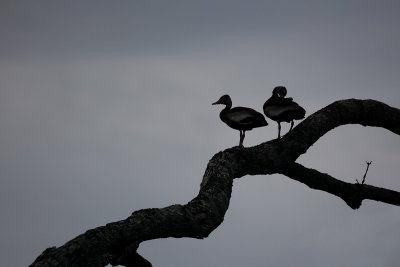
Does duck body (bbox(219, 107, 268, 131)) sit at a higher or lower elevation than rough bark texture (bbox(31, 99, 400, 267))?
higher

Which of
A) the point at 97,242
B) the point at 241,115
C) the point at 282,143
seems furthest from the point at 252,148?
the point at 97,242

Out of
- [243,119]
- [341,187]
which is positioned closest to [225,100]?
[243,119]

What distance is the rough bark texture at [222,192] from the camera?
25.8 feet

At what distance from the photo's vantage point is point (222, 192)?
32.2 ft

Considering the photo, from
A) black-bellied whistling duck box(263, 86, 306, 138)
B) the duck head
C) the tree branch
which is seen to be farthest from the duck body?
the duck head

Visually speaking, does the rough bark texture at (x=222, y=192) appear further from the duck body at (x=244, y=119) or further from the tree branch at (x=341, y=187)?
the duck body at (x=244, y=119)

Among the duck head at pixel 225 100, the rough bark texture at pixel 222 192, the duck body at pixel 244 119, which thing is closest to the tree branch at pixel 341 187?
the rough bark texture at pixel 222 192

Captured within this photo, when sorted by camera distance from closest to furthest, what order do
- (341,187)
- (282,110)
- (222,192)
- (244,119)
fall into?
(222,192) → (282,110) → (244,119) → (341,187)

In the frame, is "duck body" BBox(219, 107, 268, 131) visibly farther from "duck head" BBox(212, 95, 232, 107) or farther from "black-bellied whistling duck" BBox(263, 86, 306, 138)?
"duck head" BBox(212, 95, 232, 107)

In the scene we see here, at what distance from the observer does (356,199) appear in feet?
43.0

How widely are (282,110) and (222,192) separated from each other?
3.37m

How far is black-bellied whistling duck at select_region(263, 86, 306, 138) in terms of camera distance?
12469mm

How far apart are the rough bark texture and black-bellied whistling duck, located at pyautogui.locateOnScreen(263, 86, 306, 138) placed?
0.90ft

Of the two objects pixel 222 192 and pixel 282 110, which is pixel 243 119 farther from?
pixel 222 192
